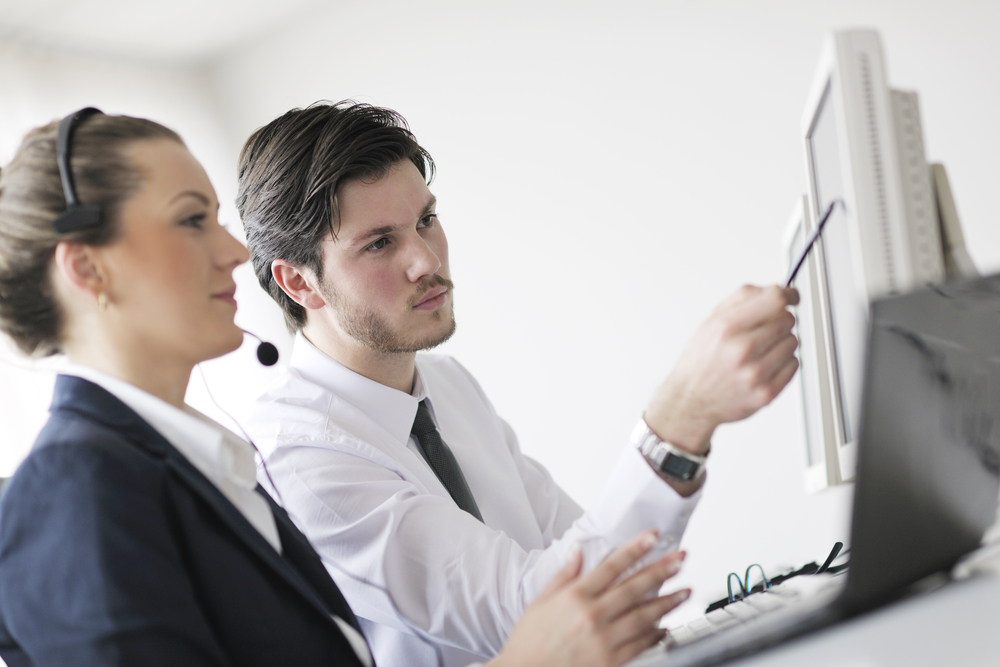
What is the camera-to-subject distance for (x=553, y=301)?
3021mm

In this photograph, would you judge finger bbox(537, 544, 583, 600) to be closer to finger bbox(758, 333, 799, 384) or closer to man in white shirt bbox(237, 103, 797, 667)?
man in white shirt bbox(237, 103, 797, 667)

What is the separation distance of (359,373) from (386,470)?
0.89ft

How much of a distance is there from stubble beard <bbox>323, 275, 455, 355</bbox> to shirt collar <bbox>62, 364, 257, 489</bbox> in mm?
475

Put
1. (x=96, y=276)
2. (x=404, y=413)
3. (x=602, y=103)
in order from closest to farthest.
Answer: (x=96, y=276) → (x=404, y=413) → (x=602, y=103)

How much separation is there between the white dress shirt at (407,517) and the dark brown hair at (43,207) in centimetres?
44

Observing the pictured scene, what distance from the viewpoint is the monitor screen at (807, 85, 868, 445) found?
30.7 inches

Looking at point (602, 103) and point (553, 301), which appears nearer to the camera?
point (602, 103)

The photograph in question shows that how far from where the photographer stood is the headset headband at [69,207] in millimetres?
838

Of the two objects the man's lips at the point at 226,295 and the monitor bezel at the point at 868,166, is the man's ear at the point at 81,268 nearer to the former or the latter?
the man's lips at the point at 226,295

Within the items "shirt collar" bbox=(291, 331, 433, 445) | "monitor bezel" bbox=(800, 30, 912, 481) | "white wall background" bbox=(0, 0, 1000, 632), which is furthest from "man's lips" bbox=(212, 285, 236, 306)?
"white wall background" bbox=(0, 0, 1000, 632)

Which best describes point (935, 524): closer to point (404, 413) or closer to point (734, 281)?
point (404, 413)

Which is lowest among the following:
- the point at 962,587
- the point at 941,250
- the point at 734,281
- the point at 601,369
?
the point at 962,587

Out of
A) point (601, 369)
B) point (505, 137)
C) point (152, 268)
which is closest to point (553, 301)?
point (601, 369)

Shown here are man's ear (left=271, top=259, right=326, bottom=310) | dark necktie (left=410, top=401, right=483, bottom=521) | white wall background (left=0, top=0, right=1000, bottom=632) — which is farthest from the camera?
white wall background (left=0, top=0, right=1000, bottom=632)
